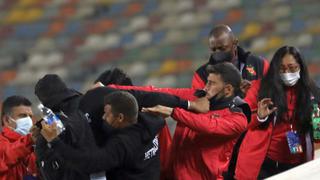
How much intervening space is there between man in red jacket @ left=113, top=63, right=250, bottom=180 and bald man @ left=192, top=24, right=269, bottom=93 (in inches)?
13.5

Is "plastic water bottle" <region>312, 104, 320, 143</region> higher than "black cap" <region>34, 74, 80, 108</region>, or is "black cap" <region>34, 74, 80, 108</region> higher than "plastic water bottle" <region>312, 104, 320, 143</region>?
"black cap" <region>34, 74, 80, 108</region>

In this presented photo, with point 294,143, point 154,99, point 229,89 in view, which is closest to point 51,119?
point 154,99

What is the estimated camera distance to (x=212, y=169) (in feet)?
12.4

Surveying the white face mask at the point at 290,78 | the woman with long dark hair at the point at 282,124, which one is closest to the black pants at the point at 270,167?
the woman with long dark hair at the point at 282,124

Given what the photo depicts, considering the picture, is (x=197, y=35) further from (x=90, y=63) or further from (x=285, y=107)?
(x=285, y=107)

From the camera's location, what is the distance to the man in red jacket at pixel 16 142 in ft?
12.9

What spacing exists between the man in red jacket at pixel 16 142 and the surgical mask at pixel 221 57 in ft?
3.10

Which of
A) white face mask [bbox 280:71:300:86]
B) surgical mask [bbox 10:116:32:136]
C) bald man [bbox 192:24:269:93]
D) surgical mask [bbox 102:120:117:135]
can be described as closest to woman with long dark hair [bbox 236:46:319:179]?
white face mask [bbox 280:71:300:86]

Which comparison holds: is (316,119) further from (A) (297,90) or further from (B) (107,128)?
(B) (107,128)

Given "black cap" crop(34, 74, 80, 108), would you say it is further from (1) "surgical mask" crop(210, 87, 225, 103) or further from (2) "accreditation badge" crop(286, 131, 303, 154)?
(2) "accreditation badge" crop(286, 131, 303, 154)

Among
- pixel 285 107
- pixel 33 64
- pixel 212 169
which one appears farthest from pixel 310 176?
pixel 33 64

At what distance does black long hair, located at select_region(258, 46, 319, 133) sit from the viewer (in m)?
4.11

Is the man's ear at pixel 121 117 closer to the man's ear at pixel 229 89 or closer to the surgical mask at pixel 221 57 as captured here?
the man's ear at pixel 229 89

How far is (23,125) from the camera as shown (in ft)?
13.9
